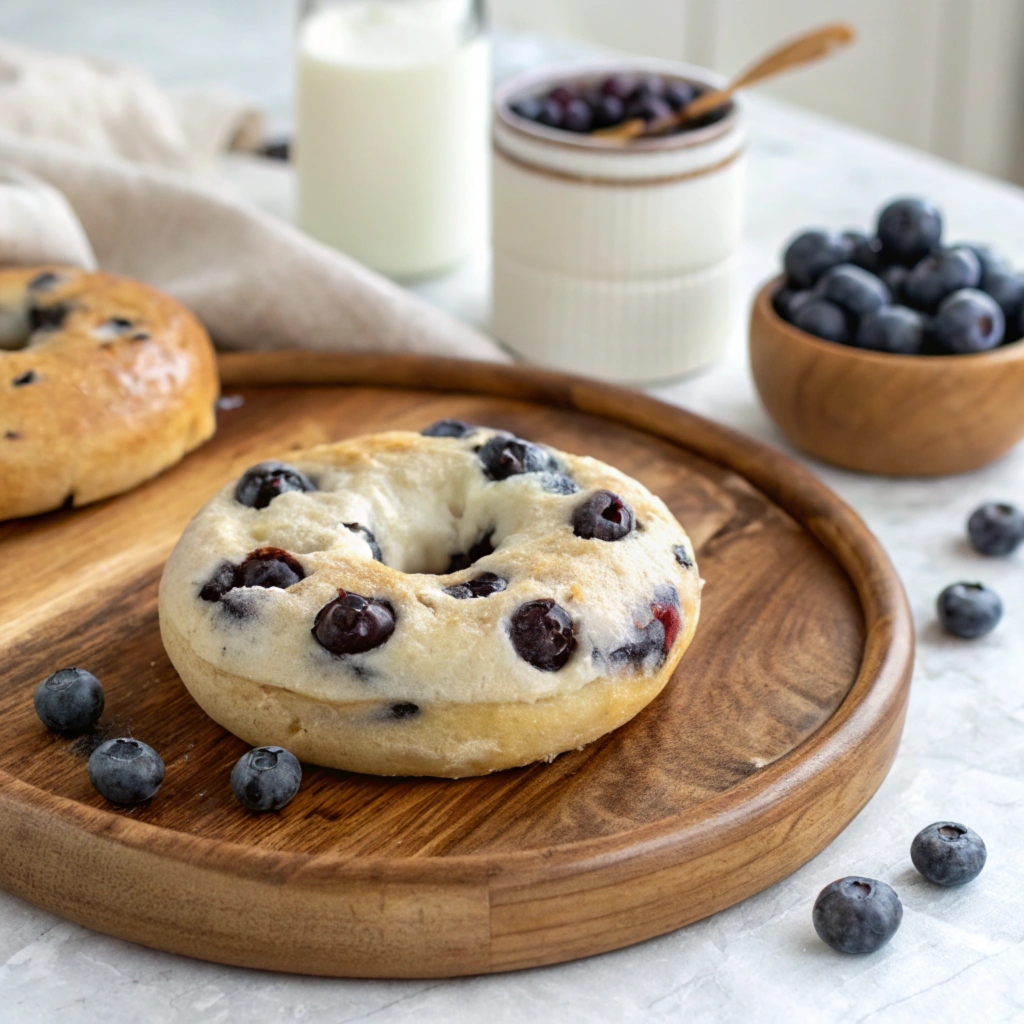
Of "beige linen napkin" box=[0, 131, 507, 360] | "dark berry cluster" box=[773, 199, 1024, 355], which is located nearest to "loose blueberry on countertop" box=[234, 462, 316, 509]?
"beige linen napkin" box=[0, 131, 507, 360]

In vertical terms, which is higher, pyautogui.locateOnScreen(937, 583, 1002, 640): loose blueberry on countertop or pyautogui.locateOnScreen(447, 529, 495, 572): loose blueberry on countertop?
pyautogui.locateOnScreen(447, 529, 495, 572): loose blueberry on countertop

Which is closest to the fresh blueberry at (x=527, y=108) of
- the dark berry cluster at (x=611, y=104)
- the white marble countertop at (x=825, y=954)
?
the dark berry cluster at (x=611, y=104)

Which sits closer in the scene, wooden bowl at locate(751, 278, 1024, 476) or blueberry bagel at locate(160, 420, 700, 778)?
blueberry bagel at locate(160, 420, 700, 778)

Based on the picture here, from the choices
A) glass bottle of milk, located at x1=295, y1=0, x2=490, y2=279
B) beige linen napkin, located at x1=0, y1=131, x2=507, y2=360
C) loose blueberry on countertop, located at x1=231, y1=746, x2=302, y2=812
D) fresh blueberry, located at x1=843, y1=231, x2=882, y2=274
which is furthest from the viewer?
glass bottle of milk, located at x1=295, y1=0, x2=490, y2=279

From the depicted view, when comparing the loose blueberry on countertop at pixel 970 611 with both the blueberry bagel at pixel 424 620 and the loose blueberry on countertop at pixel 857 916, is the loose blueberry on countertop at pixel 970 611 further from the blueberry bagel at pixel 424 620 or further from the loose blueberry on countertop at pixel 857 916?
the loose blueberry on countertop at pixel 857 916

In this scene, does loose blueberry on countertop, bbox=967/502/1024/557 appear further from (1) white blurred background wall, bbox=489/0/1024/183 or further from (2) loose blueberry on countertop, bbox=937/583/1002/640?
(1) white blurred background wall, bbox=489/0/1024/183

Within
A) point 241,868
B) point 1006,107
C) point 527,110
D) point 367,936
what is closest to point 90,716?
point 241,868

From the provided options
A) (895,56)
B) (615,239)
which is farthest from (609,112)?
(895,56)
